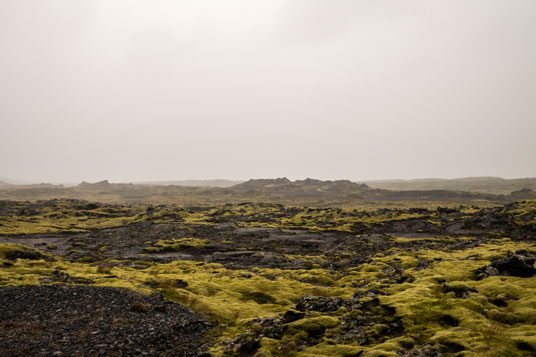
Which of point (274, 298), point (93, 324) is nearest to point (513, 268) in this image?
point (274, 298)

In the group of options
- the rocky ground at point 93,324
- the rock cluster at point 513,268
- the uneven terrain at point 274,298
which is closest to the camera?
the uneven terrain at point 274,298

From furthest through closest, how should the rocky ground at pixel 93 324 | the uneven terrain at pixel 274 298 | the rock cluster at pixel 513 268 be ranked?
the rock cluster at pixel 513 268
the rocky ground at pixel 93 324
the uneven terrain at pixel 274 298

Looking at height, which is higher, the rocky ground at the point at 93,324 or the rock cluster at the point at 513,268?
the rock cluster at the point at 513,268

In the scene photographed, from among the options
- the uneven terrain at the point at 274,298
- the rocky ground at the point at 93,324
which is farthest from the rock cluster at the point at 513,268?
the rocky ground at the point at 93,324

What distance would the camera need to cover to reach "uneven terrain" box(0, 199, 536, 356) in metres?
14.4

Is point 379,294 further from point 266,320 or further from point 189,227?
point 189,227

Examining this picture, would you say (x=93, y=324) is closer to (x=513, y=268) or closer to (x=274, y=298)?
(x=274, y=298)

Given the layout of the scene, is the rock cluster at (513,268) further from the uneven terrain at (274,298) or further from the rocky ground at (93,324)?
the rocky ground at (93,324)

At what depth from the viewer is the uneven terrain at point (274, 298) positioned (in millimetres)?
14359

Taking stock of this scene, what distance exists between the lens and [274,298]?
82.5 feet

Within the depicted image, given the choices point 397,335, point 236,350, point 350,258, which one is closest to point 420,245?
point 350,258

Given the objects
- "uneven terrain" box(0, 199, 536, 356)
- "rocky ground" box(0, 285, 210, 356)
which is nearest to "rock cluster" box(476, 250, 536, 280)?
"uneven terrain" box(0, 199, 536, 356)

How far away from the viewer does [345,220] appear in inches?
2662

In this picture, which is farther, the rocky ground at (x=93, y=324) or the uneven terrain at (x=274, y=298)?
the rocky ground at (x=93, y=324)
